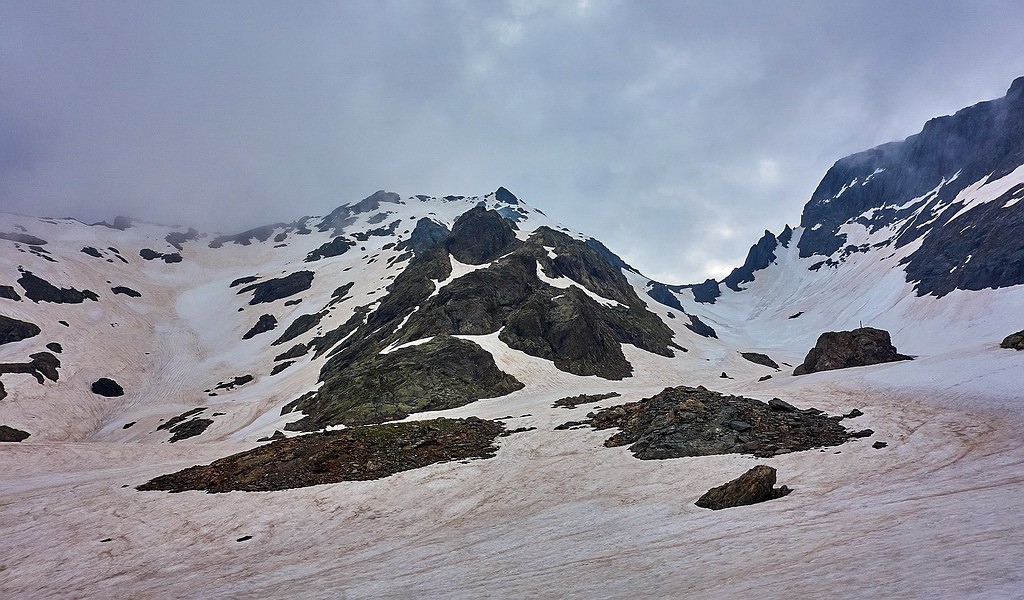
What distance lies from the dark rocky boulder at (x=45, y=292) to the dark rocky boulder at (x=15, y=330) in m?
17.2

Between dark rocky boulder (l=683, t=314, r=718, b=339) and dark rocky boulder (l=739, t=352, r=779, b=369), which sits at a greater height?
dark rocky boulder (l=683, t=314, r=718, b=339)

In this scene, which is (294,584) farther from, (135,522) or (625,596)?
(135,522)

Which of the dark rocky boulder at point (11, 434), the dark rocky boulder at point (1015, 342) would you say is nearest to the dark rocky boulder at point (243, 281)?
the dark rocky boulder at point (11, 434)

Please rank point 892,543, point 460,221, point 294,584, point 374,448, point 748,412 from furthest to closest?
point 460,221, point 374,448, point 748,412, point 294,584, point 892,543

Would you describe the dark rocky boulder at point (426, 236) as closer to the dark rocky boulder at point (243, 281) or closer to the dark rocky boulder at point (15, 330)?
the dark rocky boulder at point (243, 281)

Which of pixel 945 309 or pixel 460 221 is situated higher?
pixel 460 221

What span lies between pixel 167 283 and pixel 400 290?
366ft

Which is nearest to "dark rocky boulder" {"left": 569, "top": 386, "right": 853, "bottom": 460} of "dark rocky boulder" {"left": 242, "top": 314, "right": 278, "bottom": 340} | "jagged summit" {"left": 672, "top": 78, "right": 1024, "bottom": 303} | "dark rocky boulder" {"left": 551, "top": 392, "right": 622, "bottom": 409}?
"dark rocky boulder" {"left": 551, "top": 392, "right": 622, "bottom": 409}

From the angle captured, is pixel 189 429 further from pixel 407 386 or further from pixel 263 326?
pixel 263 326

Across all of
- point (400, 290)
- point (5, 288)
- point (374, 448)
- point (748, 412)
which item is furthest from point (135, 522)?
point (5, 288)

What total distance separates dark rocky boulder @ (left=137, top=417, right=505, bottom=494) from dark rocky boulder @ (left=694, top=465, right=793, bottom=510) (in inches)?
511

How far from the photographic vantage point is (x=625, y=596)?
23.9ft

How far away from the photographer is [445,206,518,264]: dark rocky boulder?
9875cm

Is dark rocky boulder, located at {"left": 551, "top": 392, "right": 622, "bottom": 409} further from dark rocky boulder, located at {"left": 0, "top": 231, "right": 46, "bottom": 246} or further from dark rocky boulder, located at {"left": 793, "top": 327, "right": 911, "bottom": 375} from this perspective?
dark rocky boulder, located at {"left": 0, "top": 231, "right": 46, "bottom": 246}
